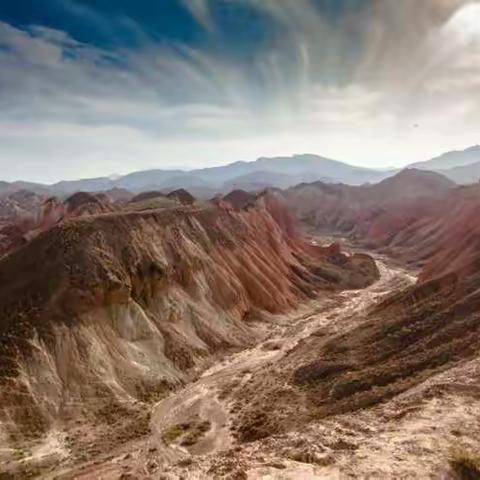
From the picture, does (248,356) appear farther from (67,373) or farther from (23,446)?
(23,446)

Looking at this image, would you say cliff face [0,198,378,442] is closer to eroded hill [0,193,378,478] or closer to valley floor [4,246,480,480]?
eroded hill [0,193,378,478]

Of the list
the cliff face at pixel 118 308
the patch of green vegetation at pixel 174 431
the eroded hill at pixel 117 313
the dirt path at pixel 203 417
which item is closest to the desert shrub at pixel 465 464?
the dirt path at pixel 203 417

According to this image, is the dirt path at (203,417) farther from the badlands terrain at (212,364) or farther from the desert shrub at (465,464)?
the desert shrub at (465,464)

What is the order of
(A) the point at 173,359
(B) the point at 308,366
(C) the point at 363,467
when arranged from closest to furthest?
(C) the point at 363,467, (B) the point at 308,366, (A) the point at 173,359

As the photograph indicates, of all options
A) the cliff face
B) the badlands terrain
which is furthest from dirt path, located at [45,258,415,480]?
the cliff face

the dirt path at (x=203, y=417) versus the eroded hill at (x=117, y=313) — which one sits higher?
the eroded hill at (x=117, y=313)

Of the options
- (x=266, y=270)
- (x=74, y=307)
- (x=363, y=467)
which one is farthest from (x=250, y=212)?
(x=363, y=467)

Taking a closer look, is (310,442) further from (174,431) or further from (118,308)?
(118,308)
